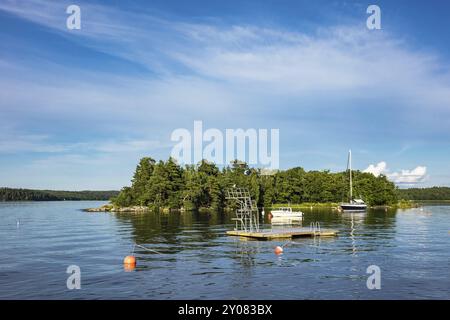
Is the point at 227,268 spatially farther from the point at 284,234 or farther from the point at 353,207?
the point at 353,207

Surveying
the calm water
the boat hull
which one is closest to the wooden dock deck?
the calm water

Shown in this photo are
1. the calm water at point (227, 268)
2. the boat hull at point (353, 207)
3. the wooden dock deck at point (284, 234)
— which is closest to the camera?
the calm water at point (227, 268)

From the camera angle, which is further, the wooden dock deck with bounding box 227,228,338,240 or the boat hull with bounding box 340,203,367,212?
the boat hull with bounding box 340,203,367,212

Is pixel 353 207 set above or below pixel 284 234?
below

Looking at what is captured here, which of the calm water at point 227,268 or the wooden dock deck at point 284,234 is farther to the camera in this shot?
the wooden dock deck at point 284,234

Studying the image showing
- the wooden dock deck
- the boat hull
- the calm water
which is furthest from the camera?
the boat hull

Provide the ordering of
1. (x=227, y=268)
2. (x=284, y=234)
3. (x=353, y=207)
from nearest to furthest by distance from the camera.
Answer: (x=227, y=268) → (x=284, y=234) → (x=353, y=207)

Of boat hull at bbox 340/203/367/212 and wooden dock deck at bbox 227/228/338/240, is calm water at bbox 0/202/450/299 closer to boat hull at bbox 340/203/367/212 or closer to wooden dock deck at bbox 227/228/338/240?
wooden dock deck at bbox 227/228/338/240

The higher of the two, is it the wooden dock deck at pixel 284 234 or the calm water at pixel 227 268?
the wooden dock deck at pixel 284 234

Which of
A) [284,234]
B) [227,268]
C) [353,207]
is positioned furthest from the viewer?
[353,207]

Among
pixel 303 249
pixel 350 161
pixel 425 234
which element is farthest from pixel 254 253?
pixel 350 161

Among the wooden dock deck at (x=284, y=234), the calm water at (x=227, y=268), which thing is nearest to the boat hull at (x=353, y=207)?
the calm water at (x=227, y=268)

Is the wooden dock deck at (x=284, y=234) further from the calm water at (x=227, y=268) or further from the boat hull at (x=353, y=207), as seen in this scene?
the boat hull at (x=353, y=207)

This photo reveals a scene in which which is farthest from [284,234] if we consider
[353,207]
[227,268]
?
[353,207]
